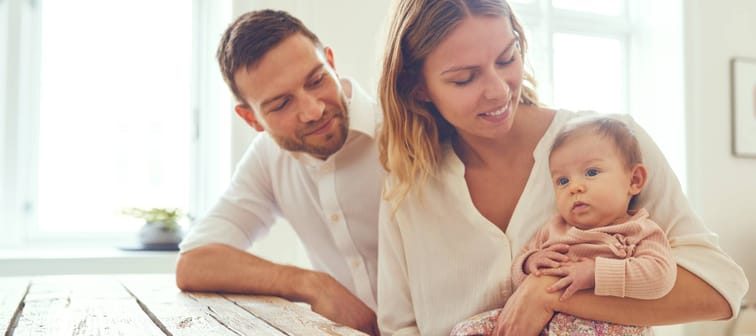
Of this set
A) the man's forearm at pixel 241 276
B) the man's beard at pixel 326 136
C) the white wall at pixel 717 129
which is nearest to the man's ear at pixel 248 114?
the man's beard at pixel 326 136

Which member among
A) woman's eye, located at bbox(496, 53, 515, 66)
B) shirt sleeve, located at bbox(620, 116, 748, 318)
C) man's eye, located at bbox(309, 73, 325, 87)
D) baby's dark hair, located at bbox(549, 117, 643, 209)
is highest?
man's eye, located at bbox(309, 73, 325, 87)

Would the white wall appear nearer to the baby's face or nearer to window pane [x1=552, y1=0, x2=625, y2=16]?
window pane [x1=552, y1=0, x2=625, y2=16]

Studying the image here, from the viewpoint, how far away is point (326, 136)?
186 cm

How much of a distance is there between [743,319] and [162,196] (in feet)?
10.2

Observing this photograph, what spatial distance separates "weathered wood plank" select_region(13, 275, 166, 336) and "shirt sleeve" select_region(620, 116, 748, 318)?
0.91 m

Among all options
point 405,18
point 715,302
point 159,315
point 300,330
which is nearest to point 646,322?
point 715,302

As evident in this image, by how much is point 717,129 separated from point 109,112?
328 cm

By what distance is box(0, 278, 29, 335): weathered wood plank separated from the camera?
1.38m

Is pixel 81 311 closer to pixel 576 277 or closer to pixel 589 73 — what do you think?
pixel 576 277

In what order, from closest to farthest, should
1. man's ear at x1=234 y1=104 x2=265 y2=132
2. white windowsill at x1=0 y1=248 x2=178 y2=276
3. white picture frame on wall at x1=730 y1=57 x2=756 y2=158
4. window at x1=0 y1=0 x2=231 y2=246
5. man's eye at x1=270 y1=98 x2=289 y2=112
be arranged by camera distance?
man's eye at x1=270 y1=98 x2=289 y2=112 < man's ear at x1=234 y1=104 x2=265 y2=132 < white windowsill at x1=0 y1=248 x2=178 y2=276 < window at x1=0 y1=0 x2=231 y2=246 < white picture frame on wall at x1=730 y1=57 x2=756 y2=158

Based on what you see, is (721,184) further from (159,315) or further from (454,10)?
(159,315)

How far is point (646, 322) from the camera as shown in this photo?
1.27 m

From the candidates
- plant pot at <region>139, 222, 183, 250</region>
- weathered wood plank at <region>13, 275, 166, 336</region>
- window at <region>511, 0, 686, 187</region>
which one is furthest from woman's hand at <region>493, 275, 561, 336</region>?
window at <region>511, 0, 686, 187</region>

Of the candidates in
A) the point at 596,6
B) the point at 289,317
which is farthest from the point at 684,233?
the point at 596,6
